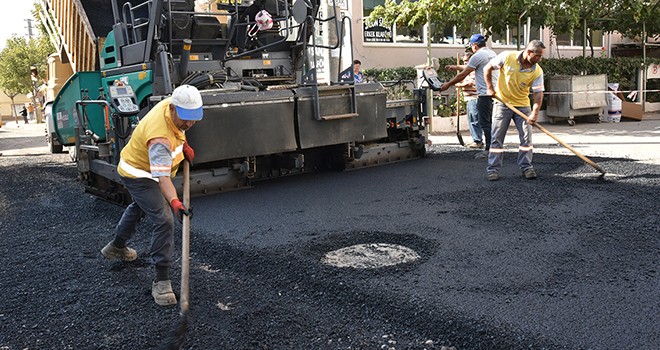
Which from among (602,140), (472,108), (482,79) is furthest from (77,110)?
(602,140)

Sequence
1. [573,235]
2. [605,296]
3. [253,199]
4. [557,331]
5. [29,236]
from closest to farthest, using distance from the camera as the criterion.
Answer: [557,331] → [605,296] → [573,235] → [29,236] → [253,199]

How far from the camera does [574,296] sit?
359 cm

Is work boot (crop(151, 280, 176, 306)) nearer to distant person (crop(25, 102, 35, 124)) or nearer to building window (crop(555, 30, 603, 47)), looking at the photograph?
building window (crop(555, 30, 603, 47))

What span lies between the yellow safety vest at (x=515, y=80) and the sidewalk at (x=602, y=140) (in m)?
2.25

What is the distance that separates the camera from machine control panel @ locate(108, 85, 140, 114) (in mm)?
6814

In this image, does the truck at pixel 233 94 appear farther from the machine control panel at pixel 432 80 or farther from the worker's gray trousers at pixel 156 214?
the worker's gray trousers at pixel 156 214

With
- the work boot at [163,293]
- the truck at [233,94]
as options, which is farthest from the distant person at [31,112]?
the work boot at [163,293]

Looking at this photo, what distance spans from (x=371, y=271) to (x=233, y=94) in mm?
3369

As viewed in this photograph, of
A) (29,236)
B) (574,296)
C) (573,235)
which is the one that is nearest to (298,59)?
(29,236)

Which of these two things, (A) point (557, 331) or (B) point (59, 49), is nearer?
(A) point (557, 331)

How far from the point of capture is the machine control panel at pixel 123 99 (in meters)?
6.81

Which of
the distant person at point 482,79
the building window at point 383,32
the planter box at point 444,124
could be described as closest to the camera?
the distant person at point 482,79

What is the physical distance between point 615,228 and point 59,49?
9.00 metres

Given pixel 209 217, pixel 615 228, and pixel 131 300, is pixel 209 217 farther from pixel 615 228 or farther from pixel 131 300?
pixel 615 228
